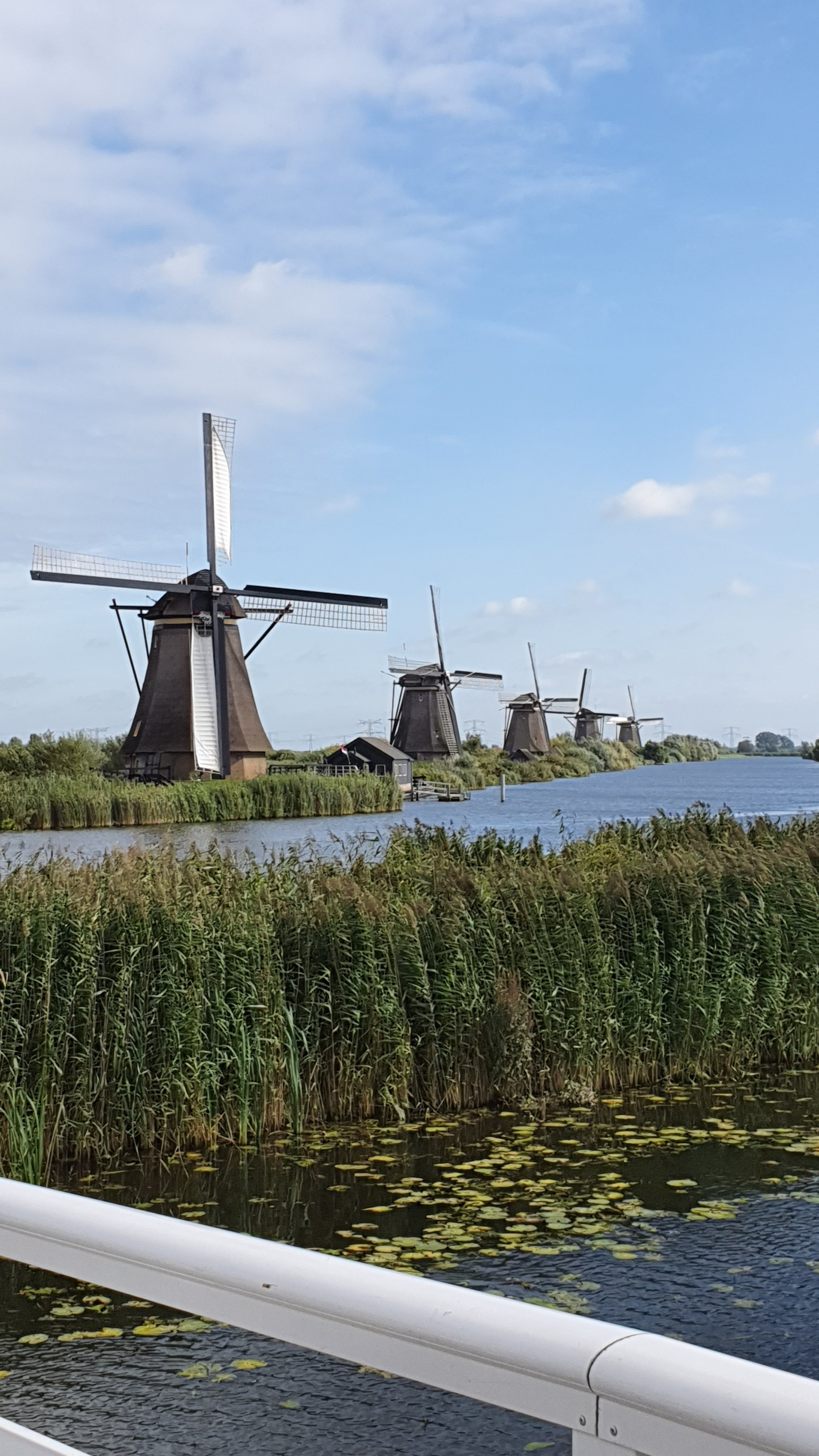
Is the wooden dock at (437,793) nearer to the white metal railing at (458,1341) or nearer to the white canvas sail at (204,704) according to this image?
the white canvas sail at (204,704)

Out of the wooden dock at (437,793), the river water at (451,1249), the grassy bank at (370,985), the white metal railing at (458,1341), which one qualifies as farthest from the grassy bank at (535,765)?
the white metal railing at (458,1341)

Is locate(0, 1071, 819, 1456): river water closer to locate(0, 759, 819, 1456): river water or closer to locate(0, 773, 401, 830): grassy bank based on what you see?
locate(0, 759, 819, 1456): river water

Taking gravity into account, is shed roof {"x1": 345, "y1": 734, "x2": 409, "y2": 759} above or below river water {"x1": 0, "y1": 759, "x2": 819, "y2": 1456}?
above

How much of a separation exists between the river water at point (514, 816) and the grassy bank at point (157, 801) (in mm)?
520

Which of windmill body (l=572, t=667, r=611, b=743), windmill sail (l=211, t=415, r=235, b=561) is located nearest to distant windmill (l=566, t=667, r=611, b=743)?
windmill body (l=572, t=667, r=611, b=743)

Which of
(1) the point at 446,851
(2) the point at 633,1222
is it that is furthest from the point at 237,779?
(2) the point at 633,1222

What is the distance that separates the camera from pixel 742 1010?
8.61 metres

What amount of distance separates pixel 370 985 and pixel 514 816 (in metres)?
31.0

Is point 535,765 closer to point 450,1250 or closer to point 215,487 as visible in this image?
point 215,487

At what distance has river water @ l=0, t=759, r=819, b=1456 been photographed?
390cm

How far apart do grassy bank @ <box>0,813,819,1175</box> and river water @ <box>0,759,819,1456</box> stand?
11.0 inches

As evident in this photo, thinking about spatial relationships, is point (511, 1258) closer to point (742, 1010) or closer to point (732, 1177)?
point (732, 1177)

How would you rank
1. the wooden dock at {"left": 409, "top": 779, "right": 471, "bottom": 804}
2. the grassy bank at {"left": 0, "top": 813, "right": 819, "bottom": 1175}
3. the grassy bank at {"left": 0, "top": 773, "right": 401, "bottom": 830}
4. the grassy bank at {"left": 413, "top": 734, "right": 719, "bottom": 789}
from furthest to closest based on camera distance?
1. the grassy bank at {"left": 413, "top": 734, "right": 719, "bottom": 789}
2. the wooden dock at {"left": 409, "top": 779, "right": 471, "bottom": 804}
3. the grassy bank at {"left": 0, "top": 773, "right": 401, "bottom": 830}
4. the grassy bank at {"left": 0, "top": 813, "right": 819, "bottom": 1175}

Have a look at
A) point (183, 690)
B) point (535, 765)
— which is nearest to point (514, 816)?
point (183, 690)
